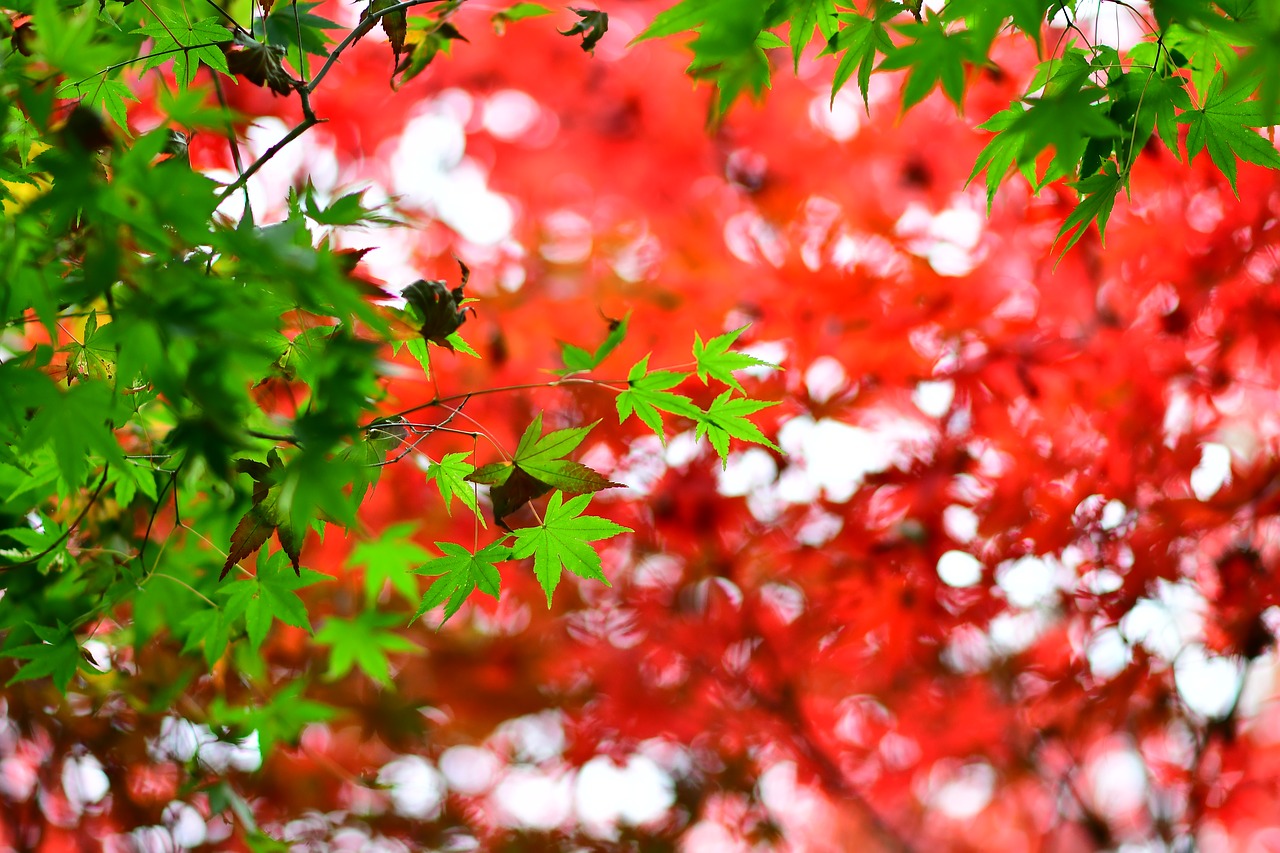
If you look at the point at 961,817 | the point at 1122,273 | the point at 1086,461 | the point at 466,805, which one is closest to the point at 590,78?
the point at 1122,273

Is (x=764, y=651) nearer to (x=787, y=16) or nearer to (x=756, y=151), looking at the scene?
(x=756, y=151)

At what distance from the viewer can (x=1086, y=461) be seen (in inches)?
86.7

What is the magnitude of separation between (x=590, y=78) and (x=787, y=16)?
230 cm

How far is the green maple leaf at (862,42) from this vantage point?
43.7 inches

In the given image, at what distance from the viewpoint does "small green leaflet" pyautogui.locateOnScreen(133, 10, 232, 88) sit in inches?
52.4

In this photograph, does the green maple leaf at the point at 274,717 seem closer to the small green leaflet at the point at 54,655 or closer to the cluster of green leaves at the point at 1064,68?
the small green leaflet at the point at 54,655

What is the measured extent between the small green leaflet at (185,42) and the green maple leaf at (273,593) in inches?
29.8

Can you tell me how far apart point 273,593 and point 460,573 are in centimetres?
35

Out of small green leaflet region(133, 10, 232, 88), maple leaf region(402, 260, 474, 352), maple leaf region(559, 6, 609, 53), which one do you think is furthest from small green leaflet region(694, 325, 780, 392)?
small green leaflet region(133, 10, 232, 88)

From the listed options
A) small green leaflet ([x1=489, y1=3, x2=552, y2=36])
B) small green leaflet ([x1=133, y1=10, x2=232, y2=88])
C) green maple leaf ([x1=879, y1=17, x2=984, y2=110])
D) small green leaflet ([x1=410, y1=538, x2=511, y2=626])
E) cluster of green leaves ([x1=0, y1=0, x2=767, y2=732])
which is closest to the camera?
cluster of green leaves ([x1=0, y1=0, x2=767, y2=732])

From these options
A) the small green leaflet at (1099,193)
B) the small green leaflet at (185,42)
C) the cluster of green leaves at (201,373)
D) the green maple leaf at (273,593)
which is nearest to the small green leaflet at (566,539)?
the cluster of green leaves at (201,373)

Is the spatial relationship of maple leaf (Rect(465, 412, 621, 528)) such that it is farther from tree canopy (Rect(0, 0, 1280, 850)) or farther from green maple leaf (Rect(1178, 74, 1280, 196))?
green maple leaf (Rect(1178, 74, 1280, 196))

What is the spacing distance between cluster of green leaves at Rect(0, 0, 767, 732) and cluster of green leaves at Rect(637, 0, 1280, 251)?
0.39 meters

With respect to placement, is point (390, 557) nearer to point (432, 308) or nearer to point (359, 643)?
point (359, 643)
